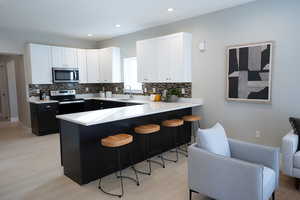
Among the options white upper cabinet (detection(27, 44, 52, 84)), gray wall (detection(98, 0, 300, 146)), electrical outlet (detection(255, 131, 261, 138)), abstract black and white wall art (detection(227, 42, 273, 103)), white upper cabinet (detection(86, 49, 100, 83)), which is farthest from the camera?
white upper cabinet (detection(86, 49, 100, 83))

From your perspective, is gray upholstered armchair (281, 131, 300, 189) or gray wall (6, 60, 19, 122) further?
gray wall (6, 60, 19, 122)

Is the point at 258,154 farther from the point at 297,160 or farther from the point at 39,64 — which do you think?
the point at 39,64

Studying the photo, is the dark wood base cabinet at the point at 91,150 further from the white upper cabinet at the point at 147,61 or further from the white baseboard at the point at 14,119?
the white baseboard at the point at 14,119

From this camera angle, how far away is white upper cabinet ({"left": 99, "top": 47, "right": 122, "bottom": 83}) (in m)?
5.88

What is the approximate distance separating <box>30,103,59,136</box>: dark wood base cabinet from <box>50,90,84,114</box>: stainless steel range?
0.74ft

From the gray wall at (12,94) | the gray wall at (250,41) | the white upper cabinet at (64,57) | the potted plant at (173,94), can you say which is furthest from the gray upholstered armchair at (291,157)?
the gray wall at (12,94)

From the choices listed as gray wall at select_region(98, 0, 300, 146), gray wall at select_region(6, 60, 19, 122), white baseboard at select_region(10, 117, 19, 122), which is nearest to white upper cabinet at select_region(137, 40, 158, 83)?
gray wall at select_region(98, 0, 300, 146)

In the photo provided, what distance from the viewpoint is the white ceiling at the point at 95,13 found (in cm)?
343

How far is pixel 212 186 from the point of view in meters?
2.02

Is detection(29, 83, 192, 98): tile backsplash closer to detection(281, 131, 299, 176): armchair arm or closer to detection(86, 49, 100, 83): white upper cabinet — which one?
detection(86, 49, 100, 83): white upper cabinet

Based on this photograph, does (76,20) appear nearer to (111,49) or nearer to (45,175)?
(111,49)

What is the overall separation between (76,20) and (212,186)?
421 cm

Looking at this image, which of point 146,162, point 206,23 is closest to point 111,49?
point 206,23

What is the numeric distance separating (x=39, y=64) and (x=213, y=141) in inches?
196
